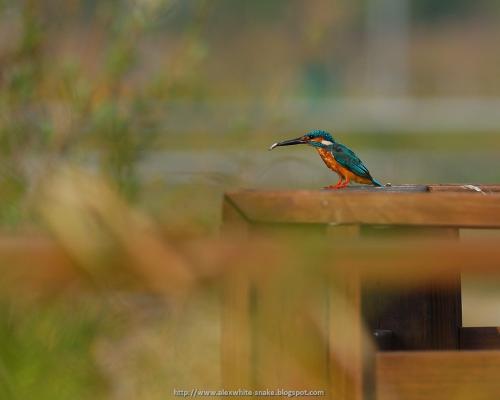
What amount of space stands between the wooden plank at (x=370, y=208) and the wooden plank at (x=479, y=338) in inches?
22.0

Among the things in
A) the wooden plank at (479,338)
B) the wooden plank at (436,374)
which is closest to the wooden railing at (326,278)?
the wooden plank at (436,374)

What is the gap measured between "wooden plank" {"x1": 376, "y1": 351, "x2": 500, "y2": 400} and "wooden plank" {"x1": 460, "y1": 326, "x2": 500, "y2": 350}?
41 cm

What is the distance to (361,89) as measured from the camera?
37562 millimetres

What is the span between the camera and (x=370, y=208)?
1900mm

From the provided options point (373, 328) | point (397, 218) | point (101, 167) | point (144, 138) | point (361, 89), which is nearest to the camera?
point (397, 218)

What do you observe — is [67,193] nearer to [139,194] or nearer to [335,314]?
[335,314]

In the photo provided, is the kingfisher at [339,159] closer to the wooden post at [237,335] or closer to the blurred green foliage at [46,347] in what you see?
the wooden post at [237,335]

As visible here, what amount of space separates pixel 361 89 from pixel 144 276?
119ft

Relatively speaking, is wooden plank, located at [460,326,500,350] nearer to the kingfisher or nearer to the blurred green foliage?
the kingfisher

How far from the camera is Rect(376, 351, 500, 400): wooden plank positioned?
191 cm

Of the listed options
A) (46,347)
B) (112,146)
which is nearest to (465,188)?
(46,347)

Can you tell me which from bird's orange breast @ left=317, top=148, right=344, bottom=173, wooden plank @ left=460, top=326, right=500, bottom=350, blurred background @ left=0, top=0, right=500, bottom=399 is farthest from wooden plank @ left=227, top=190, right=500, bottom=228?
wooden plank @ left=460, top=326, right=500, bottom=350

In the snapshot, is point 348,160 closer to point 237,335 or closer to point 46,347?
point 237,335

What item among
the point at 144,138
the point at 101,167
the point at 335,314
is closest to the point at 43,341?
the point at 335,314
